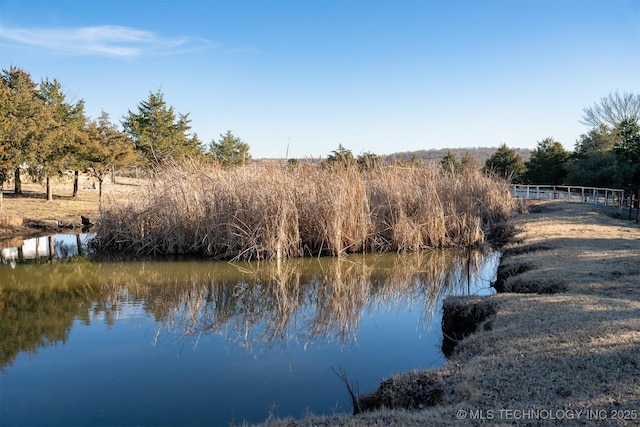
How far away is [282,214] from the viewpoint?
34.3ft

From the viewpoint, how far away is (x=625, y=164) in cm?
2811

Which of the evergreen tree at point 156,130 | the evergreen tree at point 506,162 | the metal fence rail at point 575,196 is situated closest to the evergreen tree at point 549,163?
the evergreen tree at point 506,162

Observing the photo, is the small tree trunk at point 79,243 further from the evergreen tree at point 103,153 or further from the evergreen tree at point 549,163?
the evergreen tree at point 549,163

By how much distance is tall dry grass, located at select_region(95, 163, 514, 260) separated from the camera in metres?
10.9

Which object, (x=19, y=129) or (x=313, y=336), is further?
(x=19, y=129)

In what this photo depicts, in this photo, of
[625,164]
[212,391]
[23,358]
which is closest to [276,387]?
[212,391]

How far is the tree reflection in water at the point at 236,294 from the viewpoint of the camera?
622cm

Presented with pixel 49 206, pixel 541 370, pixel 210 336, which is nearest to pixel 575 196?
pixel 210 336

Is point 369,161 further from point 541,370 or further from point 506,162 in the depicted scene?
point 506,162

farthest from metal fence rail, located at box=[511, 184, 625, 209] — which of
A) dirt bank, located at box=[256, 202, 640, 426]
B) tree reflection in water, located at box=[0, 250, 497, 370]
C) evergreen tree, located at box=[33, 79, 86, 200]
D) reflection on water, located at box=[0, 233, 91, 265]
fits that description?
evergreen tree, located at box=[33, 79, 86, 200]

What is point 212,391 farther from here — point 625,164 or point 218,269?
point 625,164

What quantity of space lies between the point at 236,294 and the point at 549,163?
3226cm

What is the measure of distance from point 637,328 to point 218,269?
750 centimetres

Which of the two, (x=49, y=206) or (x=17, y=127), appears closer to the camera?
(x=17, y=127)
